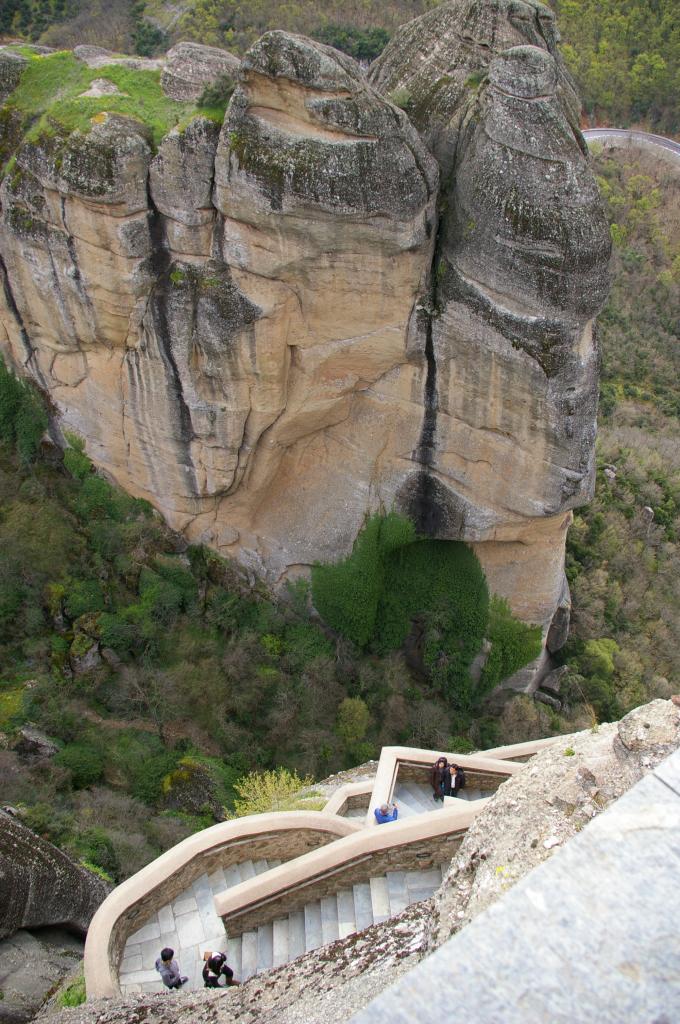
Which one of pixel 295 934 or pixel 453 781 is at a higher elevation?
pixel 295 934

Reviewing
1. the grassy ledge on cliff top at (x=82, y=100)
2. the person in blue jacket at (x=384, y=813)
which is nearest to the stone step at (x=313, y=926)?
the person in blue jacket at (x=384, y=813)

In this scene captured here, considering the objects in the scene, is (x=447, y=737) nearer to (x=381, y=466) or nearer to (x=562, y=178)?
(x=381, y=466)

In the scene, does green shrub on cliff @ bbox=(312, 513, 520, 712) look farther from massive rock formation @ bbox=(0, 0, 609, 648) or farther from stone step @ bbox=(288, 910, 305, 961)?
stone step @ bbox=(288, 910, 305, 961)

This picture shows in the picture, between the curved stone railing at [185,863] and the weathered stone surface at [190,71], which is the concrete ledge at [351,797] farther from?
the weathered stone surface at [190,71]

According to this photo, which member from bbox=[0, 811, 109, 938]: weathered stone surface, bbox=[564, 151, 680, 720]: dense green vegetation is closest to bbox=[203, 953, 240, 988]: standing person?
bbox=[0, 811, 109, 938]: weathered stone surface

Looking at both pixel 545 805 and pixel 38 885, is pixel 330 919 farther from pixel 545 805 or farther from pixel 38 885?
pixel 38 885

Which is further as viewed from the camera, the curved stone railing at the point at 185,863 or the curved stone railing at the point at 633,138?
the curved stone railing at the point at 633,138

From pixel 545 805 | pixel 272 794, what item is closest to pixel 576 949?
pixel 545 805

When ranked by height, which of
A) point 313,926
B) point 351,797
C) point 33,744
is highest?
point 313,926
